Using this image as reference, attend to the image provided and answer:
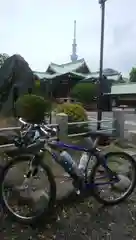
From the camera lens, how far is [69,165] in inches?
135

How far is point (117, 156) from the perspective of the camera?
12.9 ft

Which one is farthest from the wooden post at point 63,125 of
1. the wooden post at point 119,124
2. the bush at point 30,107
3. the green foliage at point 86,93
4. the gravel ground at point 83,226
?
the green foliage at point 86,93

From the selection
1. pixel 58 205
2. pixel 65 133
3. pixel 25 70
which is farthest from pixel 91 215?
pixel 25 70

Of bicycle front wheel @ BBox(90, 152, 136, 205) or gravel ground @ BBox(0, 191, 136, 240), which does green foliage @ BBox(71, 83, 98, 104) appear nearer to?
bicycle front wheel @ BBox(90, 152, 136, 205)

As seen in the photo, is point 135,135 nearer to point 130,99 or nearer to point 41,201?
point 41,201

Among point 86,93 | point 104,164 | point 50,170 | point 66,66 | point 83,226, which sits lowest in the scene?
point 86,93

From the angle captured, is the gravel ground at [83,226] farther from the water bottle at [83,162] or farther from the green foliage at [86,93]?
the green foliage at [86,93]

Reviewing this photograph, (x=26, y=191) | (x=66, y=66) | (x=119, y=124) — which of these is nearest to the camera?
(x=26, y=191)

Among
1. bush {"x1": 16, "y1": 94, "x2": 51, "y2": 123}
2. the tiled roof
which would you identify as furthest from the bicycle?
the tiled roof

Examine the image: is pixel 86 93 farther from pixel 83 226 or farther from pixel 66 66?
pixel 83 226

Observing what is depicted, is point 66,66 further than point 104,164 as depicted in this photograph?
Yes

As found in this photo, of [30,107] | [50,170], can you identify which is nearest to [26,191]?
[50,170]

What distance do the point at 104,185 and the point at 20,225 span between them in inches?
51.0

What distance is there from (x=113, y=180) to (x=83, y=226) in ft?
2.98
